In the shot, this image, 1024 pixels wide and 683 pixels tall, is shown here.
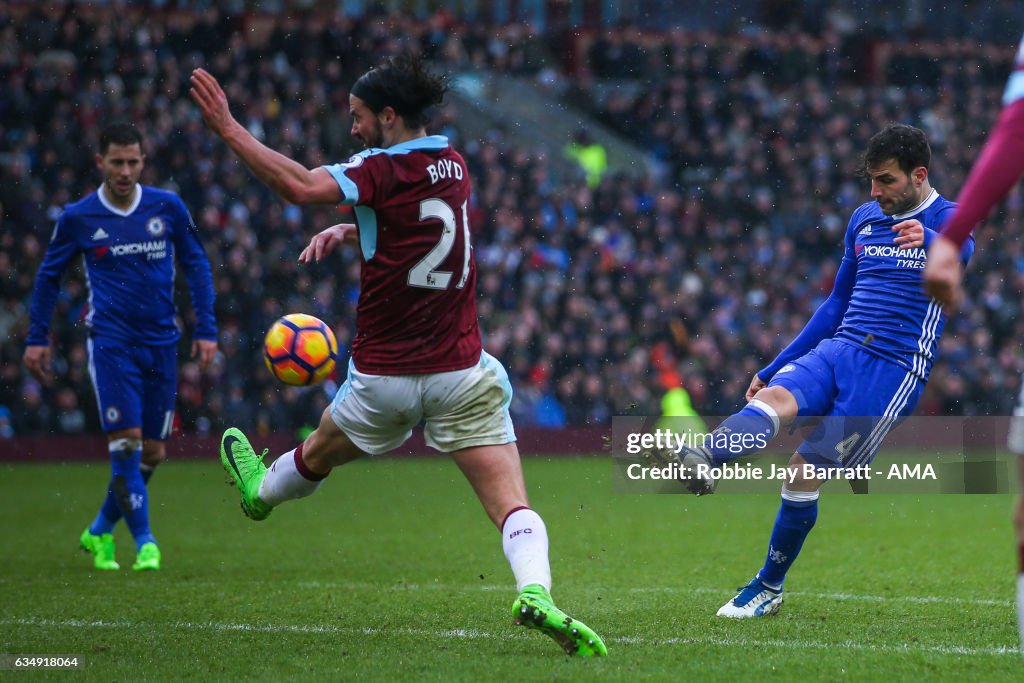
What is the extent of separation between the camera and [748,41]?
92.1 ft

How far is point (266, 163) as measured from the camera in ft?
15.5

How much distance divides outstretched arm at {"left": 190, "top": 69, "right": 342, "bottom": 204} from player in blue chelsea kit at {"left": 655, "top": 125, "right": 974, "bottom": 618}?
90.7 inches

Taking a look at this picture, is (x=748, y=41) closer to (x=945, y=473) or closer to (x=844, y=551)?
(x=945, y=473)

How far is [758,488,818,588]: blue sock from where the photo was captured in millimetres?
6273

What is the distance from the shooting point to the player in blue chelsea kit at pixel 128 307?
8.26m

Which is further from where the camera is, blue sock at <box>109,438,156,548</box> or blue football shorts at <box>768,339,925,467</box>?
blue sock at <box>109,438,156,548</box>

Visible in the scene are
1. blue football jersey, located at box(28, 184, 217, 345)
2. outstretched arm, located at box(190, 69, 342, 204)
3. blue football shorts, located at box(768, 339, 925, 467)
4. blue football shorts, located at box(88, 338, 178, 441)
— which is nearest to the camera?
outstretched arm, located at box(190, 69, 342, 204)

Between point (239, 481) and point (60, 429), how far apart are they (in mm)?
12134

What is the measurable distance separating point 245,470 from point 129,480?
262 cm

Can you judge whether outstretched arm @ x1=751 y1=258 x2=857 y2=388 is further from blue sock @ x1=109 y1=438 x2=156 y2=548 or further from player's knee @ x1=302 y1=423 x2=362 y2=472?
blue sock @ x1=109 y1=438 x2=156 y2=548

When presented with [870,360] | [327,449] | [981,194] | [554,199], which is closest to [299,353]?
[327,449]

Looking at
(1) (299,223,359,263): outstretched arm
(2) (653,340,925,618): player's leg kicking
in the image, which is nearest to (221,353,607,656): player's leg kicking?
(1) (299,223,359,263): outstretched arm

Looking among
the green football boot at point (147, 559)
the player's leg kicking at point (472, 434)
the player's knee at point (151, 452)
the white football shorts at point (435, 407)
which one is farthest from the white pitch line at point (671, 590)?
the white football shorts at point (435, 407)

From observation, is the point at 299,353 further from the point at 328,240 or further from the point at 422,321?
the point at 422,321
